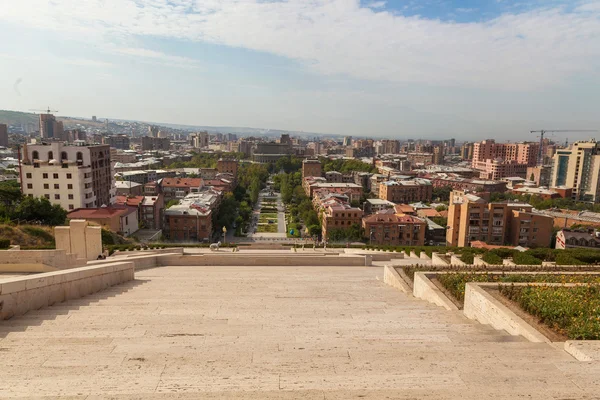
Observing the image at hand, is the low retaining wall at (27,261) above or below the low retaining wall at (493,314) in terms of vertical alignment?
below

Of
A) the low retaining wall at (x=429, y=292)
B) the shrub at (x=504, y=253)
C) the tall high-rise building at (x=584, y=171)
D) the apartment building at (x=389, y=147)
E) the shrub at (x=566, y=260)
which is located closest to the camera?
the low retaining wall at (x=429, y=292)

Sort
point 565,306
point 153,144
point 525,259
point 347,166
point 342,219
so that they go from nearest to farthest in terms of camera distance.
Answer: point 565,306, point 525,259, point 342,219, point 347,166, point 153,144

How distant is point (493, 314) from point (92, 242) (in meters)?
12.2

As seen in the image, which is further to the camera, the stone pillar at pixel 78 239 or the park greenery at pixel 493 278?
the stone pillar at pixel 78 239

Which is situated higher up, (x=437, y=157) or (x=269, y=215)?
(x=437, y=157)

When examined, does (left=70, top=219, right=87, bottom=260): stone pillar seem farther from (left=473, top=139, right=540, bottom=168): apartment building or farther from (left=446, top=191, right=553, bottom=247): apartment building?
(left=473, top=139, right=540, bottom=168): apartment building

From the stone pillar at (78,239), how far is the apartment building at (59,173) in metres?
24.5

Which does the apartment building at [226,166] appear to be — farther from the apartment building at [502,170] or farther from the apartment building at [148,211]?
the apartment building at [502,170]

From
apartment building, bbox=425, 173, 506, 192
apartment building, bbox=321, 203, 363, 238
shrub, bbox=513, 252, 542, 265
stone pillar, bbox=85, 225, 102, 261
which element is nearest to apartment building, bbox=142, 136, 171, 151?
apartment building, bbox=425, 173, 506, 192

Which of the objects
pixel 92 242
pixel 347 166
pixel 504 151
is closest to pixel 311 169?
pixel 347 166

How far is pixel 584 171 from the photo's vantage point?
252 feet

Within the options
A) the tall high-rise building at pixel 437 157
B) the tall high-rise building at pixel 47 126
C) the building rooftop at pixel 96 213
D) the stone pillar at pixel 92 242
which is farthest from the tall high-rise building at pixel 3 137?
the stone pillar at pixel 92 242

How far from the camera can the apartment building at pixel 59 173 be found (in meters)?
34.7

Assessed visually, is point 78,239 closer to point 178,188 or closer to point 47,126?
point 178,188
